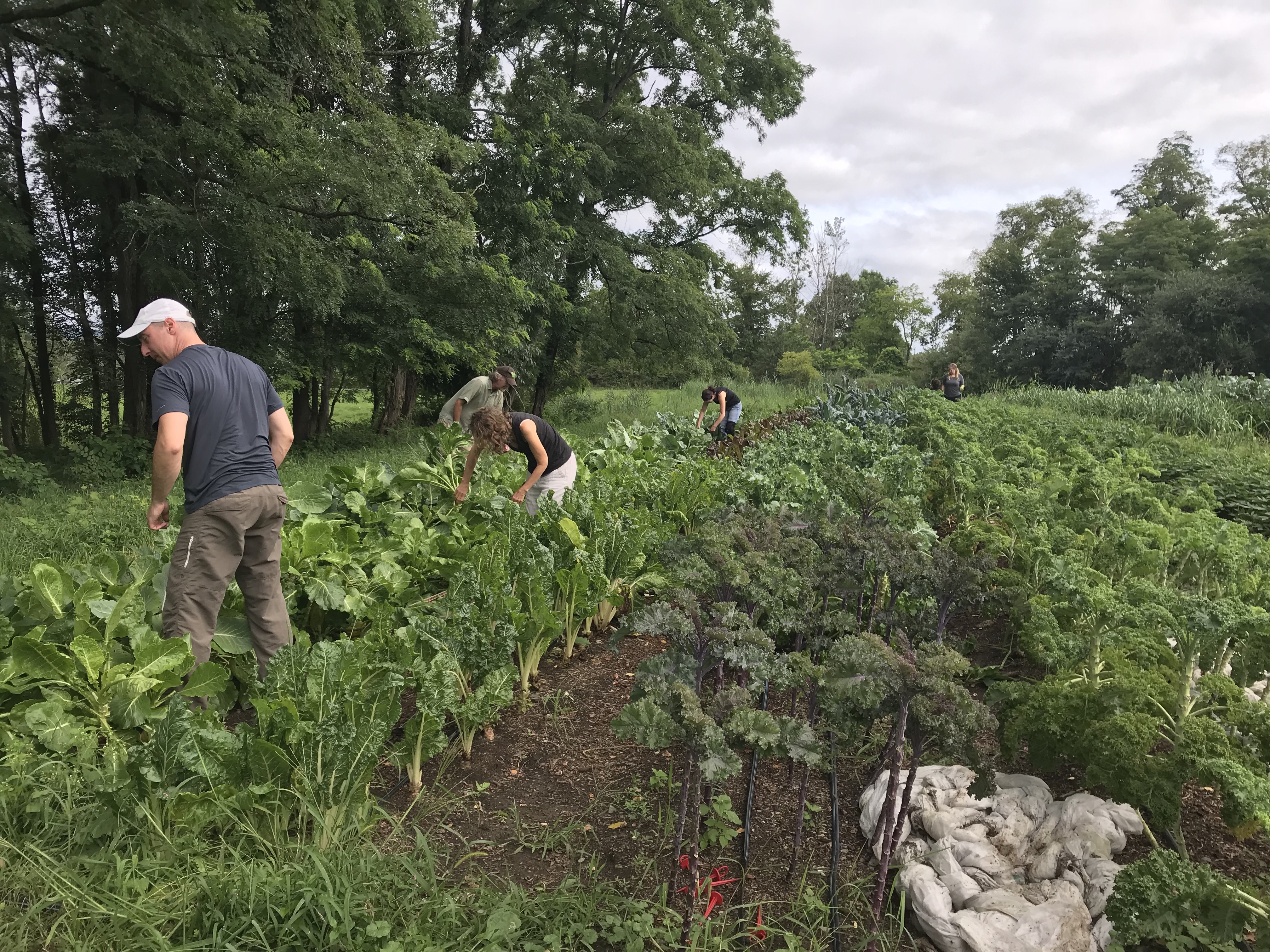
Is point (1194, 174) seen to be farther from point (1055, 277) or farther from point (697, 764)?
point (697, 764)

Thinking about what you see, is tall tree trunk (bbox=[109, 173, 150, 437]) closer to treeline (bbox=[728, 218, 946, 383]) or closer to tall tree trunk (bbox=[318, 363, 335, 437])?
tall tree trunk (bbox=[318, 363, 335, 437])

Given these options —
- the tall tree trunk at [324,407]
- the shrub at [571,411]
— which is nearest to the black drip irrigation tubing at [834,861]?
the tall tree trunk at [324,407]

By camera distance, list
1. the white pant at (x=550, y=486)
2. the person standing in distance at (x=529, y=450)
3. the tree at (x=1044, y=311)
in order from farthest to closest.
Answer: the tree at (x=1044, y=311) → the white pant at (x=550, y=486) → the person standing in distance at (x=529, y=450)

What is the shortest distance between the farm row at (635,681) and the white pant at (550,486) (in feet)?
1.17

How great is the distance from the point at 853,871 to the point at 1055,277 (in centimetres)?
4274

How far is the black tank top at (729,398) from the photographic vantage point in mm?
11523

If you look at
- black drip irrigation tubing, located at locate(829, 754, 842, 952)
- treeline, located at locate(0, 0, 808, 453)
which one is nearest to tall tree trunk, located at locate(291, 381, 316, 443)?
treeline, located at locate(0, 0, 808, 453)

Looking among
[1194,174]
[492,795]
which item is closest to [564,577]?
[492,795]

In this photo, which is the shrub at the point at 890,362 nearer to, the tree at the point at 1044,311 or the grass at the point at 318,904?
the tree at the point at 1044,311

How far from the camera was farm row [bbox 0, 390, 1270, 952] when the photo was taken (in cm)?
208

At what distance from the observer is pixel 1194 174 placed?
41.8 m


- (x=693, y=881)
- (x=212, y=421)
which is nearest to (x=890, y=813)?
(x=693, y=881)

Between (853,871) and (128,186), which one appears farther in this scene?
(128,186)

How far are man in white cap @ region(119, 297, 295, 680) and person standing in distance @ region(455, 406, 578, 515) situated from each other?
1409mm
